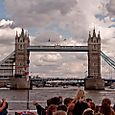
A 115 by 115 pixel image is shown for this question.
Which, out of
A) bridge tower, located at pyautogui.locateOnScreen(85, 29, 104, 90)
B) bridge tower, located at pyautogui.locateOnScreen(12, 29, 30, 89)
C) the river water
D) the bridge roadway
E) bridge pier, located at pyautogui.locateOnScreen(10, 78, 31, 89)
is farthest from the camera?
bridge tower, located at pyautogui.locateOnScreen(85, 29, 104, 90)

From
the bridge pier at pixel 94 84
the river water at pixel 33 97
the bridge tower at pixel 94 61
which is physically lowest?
the river water at pixel 33 97

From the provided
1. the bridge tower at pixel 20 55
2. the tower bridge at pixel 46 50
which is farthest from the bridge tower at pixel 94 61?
the bridge tower at pixel 20 55

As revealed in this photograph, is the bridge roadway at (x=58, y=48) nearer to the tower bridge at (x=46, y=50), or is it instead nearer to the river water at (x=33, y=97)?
the tower bridge at (x=46, y=50)

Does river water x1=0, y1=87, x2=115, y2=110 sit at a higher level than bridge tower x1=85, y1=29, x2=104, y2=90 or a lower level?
lower

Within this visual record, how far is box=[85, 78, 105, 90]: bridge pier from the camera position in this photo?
5241 inches

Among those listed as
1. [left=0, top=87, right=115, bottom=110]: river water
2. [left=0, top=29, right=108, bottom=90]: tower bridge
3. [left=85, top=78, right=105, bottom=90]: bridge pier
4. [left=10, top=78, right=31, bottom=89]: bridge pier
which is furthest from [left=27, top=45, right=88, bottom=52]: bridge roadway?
[left=0, top=87, right=115, bottom=110]: river water

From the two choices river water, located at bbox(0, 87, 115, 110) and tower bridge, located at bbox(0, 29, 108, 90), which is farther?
tower bridge, located at bbox(0, 29, 108, 90)

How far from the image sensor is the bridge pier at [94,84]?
13312cm

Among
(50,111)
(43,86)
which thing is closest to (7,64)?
(43,86)

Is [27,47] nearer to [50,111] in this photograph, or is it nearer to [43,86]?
[43,86]

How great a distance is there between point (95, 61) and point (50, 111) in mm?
136482

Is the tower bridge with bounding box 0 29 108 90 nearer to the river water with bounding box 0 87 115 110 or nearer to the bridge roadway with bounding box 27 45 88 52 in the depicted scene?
the bridge roadway with bounding box 27 45 88 52

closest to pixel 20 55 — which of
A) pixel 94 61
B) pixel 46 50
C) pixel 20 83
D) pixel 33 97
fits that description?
pixel 46 50

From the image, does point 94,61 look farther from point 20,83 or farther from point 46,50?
point 20,83
